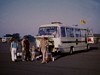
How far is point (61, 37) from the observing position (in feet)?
58.7

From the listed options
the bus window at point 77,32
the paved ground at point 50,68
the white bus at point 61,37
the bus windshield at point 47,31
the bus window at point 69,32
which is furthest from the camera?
the bus window at point 77,32

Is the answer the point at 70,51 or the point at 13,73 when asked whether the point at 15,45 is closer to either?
the point at 13,73

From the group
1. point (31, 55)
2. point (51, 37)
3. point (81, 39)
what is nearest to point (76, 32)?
point (81, 39)

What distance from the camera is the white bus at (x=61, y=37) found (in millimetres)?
17453

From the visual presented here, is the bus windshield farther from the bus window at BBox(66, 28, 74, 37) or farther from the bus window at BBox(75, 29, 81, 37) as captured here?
the bus window at BBox(75, 29, 81, 37)

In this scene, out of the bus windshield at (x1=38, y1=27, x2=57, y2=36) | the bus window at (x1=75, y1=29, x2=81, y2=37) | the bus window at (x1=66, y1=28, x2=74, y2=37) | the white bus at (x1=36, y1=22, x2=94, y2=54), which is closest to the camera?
the white bus at (x1=36, y1=22, x2=94, y2=54)

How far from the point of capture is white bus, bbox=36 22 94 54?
57.3ft

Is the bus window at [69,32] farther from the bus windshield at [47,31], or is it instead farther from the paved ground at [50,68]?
the paved ground at [50,68]

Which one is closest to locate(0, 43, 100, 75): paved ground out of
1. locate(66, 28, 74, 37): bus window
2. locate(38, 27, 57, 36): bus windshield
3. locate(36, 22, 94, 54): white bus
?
locate(36, 22, 94, 54): white bus

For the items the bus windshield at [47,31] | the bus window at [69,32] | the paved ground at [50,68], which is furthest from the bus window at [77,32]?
the paved ground at [50,68]

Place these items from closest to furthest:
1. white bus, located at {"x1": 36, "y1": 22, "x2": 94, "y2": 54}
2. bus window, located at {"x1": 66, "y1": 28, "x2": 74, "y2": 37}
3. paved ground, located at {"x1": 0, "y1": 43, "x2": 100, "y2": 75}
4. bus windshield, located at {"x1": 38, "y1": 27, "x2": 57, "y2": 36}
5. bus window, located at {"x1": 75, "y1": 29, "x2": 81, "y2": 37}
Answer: paved ground, located at {"x1": 0, "y1": 43, "x2": 100, "y2": 75} → white bus, located at {"x1": 36, "y1": 22, "x2": 94, "y2": 54} → bus windshield, located at {"x1": 38, "y1": 27, "x2": 57, "y2": 36} → bus window, located at {"x1": 66, "y1": 28, "x2": 74, "y2": 37} → bus window, located at {"x1": 75, "y1": 29, "x2": 81, "y2": 37}

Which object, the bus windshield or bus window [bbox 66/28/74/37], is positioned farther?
bus window [bbox 66/28/74/37]

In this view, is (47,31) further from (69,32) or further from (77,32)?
(77,32)

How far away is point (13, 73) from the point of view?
9961 millimetres
